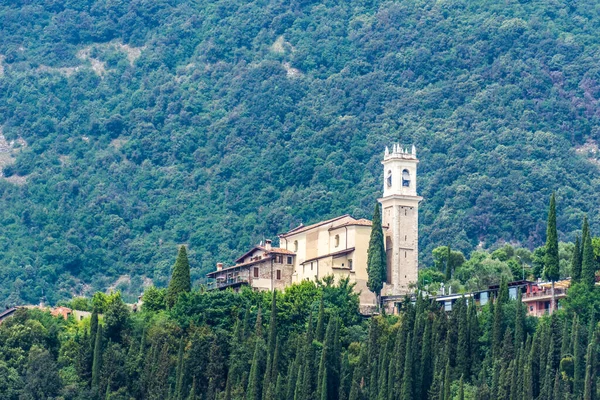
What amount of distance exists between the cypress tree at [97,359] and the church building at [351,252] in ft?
44.3

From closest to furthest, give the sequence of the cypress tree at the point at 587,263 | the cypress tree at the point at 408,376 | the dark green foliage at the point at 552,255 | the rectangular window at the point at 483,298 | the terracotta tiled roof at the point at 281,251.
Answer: the cypress tree at the point at 408,376, the cypress tree at the point at 587,263, the dark green foliage at the point at 552,255, the rectangular window at the point at 483,298, the terracotta tiled roof at the point at 281,251

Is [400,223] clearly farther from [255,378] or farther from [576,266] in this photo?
[255,378]

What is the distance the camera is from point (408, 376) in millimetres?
100750

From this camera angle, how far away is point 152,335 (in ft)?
363

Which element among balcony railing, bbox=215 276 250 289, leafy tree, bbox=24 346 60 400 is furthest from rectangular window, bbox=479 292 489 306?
leafy tree, bbox=24 346 60 400

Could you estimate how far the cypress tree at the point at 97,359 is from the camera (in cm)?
10819

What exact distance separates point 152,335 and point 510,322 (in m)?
20.3

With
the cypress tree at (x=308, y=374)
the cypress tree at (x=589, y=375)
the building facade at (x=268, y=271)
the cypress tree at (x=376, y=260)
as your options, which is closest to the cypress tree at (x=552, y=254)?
the cypress tree at (x=589, y=375)

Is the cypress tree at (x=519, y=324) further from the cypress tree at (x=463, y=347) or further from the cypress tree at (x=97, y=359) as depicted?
the cypress tree at (x=97, y=359)

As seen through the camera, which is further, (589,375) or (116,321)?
(116,321)

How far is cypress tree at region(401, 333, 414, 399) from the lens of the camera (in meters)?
100

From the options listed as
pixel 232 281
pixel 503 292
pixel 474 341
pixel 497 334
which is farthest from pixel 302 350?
pixel 232 281

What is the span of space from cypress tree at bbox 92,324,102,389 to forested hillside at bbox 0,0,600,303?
52917 millimetres

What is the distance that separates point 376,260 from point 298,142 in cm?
6679
